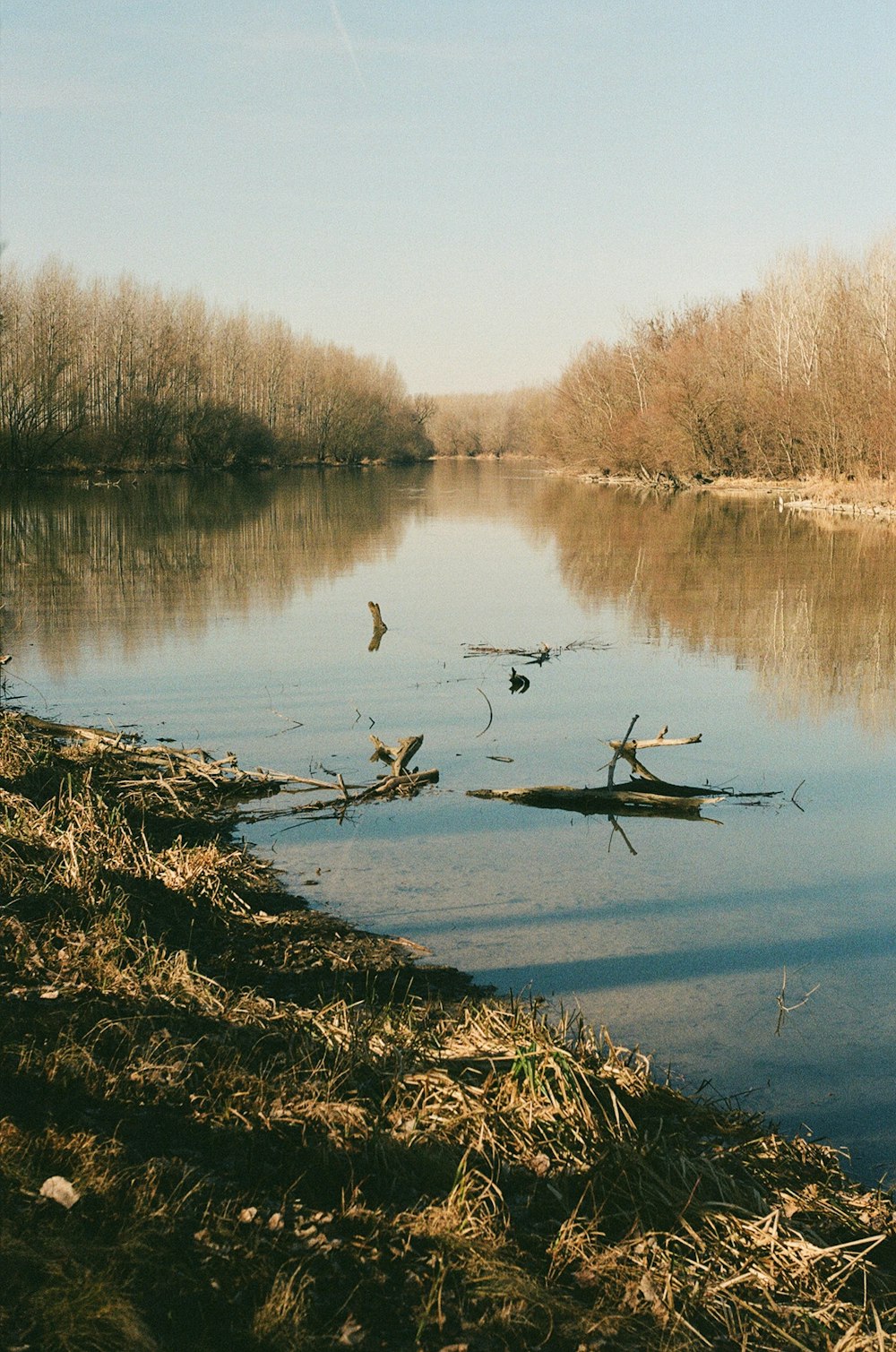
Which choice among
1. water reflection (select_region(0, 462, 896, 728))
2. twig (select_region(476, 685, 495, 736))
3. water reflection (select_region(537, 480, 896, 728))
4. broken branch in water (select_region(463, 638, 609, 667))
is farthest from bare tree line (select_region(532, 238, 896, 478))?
twig (select_region(476, 685, 495, 736))

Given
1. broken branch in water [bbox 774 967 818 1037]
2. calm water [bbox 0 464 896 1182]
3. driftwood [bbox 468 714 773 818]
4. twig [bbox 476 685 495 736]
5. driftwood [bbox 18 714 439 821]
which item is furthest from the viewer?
twig [bbox 476 685 495 736]

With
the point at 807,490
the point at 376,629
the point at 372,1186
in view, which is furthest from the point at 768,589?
the point at 807,490

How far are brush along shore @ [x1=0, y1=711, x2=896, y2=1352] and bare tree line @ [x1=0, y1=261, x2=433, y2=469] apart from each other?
41.5m

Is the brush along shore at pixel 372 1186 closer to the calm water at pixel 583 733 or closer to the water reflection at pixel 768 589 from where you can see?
the calm water at pixel 583 733

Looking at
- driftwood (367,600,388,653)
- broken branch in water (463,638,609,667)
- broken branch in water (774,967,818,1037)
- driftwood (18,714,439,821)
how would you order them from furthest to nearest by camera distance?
driftwood (367,600,388,653) → broken branch in water (463,638,609,667) → driftwood (18,714,439,821) → broken branch in water (774,967,818,1037)

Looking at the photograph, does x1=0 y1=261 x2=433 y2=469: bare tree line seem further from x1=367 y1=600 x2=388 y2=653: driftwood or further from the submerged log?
the submerged log

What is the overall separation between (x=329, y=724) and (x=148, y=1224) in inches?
328

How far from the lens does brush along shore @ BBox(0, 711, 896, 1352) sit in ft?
9.71

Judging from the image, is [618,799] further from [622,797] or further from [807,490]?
[807,490]

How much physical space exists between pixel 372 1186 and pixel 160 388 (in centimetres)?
6814

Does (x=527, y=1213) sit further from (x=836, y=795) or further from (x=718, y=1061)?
(x=836, y=795)

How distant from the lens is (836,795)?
9.43 meters

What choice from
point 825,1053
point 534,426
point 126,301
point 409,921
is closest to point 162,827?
point 409,921

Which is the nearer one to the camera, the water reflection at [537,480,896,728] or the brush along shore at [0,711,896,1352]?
the brush along shore at [0,711,896,1352]
